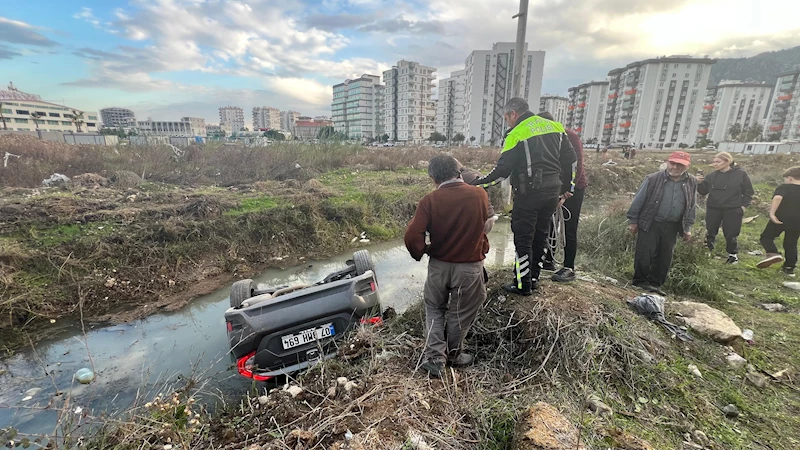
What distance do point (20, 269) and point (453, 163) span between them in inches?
252


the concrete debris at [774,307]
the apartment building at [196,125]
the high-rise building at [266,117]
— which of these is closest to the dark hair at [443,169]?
the concrete debris at [774,307]

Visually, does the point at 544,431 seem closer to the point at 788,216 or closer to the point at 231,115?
the point at 788,216

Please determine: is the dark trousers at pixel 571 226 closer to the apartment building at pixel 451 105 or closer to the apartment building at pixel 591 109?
the apartment building at pixel 451 105

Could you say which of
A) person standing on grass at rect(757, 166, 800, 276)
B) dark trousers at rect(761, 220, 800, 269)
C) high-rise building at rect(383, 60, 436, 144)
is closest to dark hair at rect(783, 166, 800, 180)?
person standing on grass at rect(757, 166, 800, 276)

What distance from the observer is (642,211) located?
3.94m

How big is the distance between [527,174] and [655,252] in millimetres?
2316

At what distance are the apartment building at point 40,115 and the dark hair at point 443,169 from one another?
2861 inches

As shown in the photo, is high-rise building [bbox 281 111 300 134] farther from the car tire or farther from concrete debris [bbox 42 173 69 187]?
the car tire

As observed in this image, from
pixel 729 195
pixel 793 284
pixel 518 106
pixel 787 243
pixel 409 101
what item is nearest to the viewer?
pixel 518 106

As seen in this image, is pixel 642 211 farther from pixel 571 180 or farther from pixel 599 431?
pixel 599 431

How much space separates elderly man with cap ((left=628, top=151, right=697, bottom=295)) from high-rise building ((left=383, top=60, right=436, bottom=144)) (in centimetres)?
6339

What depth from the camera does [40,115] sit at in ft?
178

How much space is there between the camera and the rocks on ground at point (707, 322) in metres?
2.89

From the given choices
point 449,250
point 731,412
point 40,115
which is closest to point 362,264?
point 449,250
